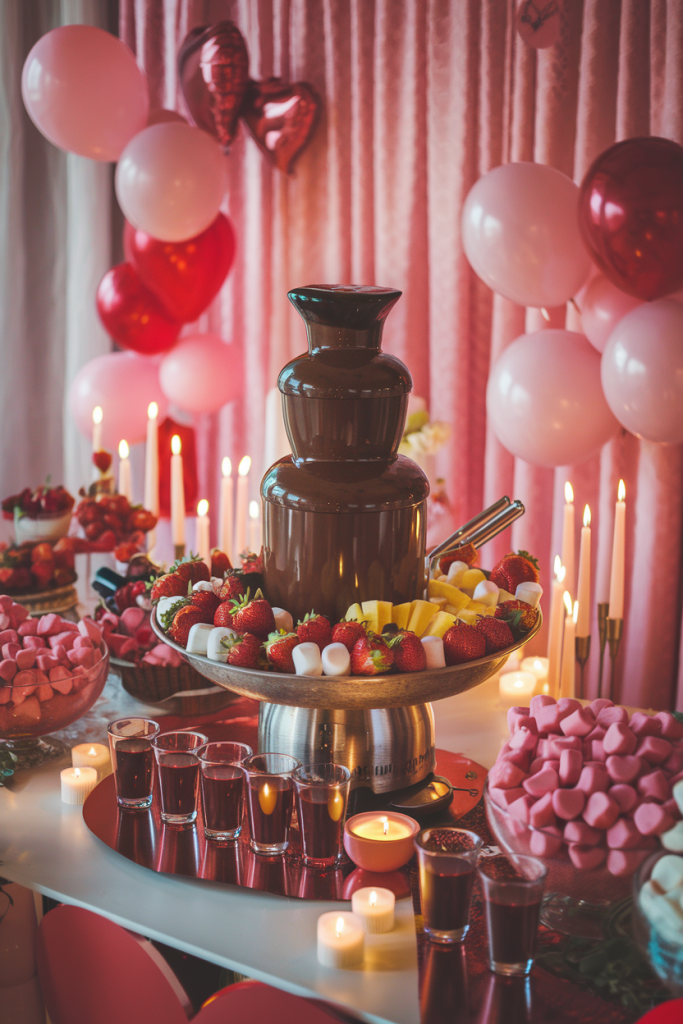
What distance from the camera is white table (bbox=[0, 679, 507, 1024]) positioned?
91cm

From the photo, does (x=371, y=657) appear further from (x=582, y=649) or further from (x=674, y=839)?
(x=582, y=649)

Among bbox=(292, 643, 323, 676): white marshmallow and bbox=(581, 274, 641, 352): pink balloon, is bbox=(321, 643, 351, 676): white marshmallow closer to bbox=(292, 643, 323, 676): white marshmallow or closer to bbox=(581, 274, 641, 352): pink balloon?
bbox=(292, 643, 323, 676): white marshmallow

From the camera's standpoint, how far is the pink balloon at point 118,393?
2998 millimetres

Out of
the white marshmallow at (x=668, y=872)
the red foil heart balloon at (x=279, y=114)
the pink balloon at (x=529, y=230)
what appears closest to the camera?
the white marshmallow at (x=668, y=872)

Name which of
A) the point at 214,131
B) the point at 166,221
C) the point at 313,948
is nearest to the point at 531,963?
the point at 313,948

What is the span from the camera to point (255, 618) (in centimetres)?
113

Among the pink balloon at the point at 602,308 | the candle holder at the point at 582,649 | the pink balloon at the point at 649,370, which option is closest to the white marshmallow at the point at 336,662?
the candle holder at the point at 582,649

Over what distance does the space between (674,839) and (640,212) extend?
4.43 feet

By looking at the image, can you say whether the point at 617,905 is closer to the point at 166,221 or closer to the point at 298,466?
the point at 298,466

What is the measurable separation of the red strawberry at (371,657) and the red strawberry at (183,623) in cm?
24

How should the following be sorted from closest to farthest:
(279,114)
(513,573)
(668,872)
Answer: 1. (668,872)
2. (513,573)
3. (279,114)

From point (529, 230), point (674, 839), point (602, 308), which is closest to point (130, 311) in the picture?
point (529, 230)

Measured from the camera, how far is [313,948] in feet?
3.17

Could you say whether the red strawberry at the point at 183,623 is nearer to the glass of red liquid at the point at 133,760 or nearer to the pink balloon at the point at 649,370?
the glass of red liquid at the point at 133,760
